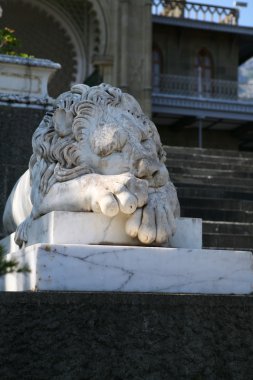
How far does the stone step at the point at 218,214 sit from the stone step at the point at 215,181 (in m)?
0.93

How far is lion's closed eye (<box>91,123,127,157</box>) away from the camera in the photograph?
350 centimetres

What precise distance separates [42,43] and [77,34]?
1380 mm

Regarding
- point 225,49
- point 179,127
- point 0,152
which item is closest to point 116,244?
point 0,152

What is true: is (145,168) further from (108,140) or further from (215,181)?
(215,181)

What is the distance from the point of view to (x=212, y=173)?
28.3 feet

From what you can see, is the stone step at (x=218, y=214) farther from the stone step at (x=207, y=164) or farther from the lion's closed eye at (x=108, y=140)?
the lion's closed eye at (x=108, y=140)

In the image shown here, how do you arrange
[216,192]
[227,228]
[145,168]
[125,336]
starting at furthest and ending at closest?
1. [216,192]
2. [227,228]
3. [145,168]
4. [125,336]

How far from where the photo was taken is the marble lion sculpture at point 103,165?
10.9 feet

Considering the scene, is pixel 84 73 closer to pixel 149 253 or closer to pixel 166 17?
pixel 166 17

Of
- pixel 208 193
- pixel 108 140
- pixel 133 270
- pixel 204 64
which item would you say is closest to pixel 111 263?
pixel 133 270

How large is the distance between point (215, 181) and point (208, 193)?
794 mm

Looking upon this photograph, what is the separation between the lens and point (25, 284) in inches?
126

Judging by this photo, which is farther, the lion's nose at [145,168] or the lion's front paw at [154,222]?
the lion's nose at [145,168]

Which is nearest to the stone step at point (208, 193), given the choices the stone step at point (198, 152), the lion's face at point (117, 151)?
the stone step at point (198, 152)
